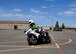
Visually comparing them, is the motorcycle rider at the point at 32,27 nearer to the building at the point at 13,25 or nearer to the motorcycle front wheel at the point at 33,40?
the motorcycle front wheel at the point at 33,40

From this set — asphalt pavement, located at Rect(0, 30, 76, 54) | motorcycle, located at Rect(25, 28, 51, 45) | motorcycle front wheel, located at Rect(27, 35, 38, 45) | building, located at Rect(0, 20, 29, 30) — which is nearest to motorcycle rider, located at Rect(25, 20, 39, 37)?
motorcycle, located at Rect(25, 28, 51, 45)

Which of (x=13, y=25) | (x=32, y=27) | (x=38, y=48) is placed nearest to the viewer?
(x=38, y=48)

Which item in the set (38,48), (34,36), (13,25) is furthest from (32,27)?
(13,25)

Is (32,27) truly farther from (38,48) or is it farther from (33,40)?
(38,48)

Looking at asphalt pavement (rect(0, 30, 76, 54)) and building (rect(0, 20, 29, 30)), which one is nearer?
asphalt pavement (rect(0, 30, 76, 54))

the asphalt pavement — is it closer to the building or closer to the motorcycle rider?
the motorcycle rider

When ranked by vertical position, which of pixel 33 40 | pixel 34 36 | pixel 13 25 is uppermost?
pixel 13 25

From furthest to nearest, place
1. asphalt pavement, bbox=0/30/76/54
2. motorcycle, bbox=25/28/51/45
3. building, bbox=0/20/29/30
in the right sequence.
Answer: building, bbox=0/20/29/30 → motorcycle, bbox=25/28/51/45 → asphalt pavement, bbox=0/30/76/54

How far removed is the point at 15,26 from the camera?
145 m

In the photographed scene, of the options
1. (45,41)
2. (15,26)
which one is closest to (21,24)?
(15,26)

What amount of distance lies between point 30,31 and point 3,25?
127 m

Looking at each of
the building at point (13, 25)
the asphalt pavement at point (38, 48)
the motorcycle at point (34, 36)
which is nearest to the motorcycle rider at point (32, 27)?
the motorcycle at point (34, 36)

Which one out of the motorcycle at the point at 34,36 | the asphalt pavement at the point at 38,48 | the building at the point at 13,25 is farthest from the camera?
the building at the point at 13,25

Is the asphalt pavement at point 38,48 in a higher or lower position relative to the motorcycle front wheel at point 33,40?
lower
